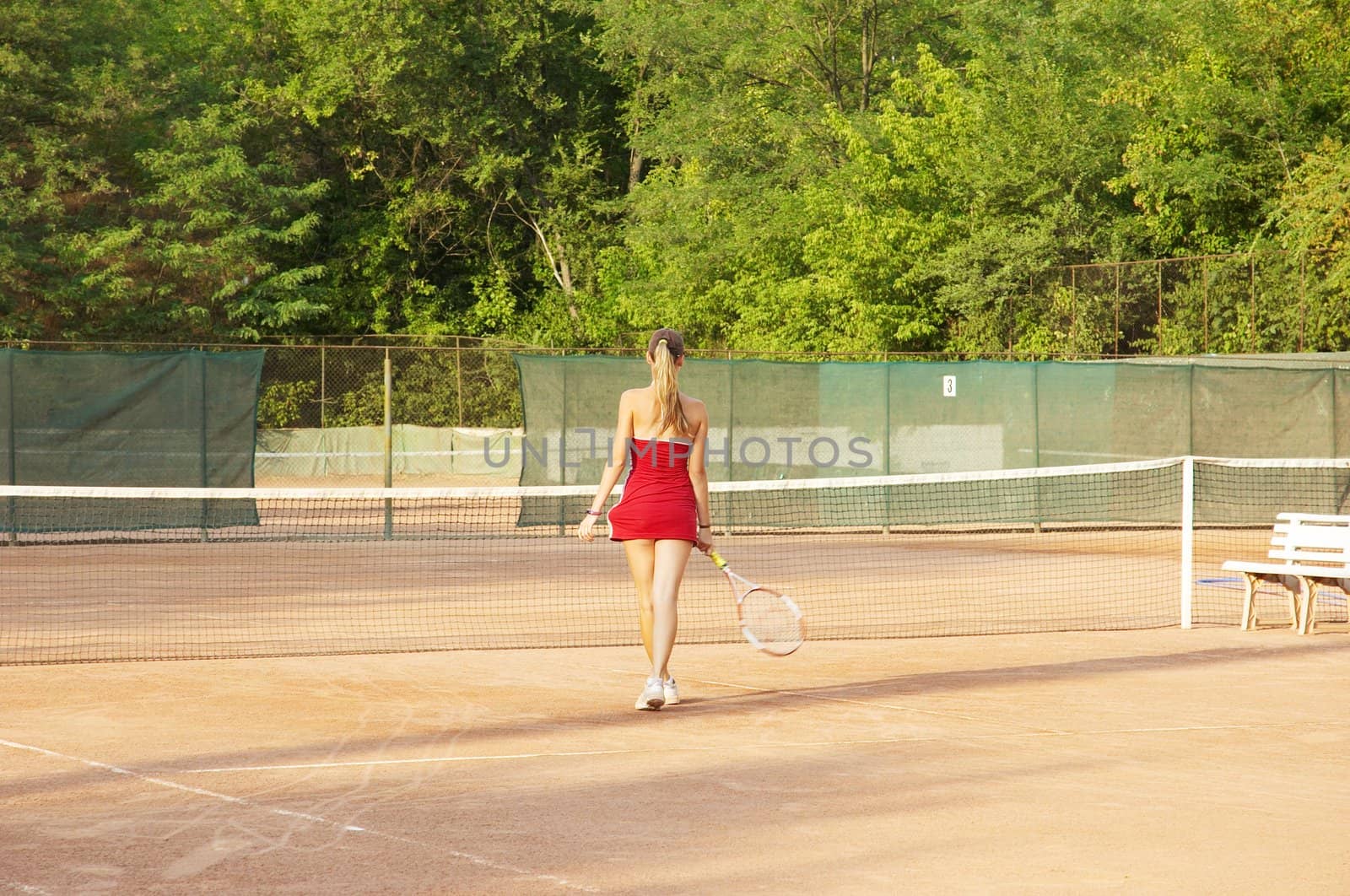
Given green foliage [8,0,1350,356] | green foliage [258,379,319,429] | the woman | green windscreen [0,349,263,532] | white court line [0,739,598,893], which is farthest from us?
green foliage [258,379,319,429]

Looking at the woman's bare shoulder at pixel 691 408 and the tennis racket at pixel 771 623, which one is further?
the tennis racket at pixel 771 623

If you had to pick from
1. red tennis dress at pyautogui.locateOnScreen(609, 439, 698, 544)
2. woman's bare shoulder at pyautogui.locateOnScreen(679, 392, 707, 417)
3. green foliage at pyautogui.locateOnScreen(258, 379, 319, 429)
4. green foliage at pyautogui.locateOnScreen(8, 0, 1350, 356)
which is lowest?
red tennis dress at pyautogui.locateOnScreen(609, 439, 698, 544)

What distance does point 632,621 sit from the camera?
36.3 feet

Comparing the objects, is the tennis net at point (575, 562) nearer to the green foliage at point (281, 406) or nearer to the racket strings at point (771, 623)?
the racket strings at point (771, 623)

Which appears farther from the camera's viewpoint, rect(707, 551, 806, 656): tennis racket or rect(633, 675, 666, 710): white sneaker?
rect(707, 551, 806, 656): tennis racket

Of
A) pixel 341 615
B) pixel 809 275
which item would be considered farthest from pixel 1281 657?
pixel 809 275

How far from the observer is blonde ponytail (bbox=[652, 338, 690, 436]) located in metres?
7.12

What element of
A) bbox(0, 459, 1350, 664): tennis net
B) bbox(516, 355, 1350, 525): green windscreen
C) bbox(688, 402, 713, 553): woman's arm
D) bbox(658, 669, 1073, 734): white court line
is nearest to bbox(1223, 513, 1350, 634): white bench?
bbox(0, 459, 1350, 664): tennis net

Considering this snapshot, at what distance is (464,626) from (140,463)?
7.81m

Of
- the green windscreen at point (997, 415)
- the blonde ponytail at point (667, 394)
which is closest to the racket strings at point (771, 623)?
the blonde ponytail at point (667, 394)

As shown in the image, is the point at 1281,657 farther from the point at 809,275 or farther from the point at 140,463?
the point at 809,275

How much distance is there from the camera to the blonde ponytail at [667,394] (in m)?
7.12

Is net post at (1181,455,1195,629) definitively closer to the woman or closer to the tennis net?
the tennis net

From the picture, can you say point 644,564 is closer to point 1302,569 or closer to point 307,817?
point 307,817
